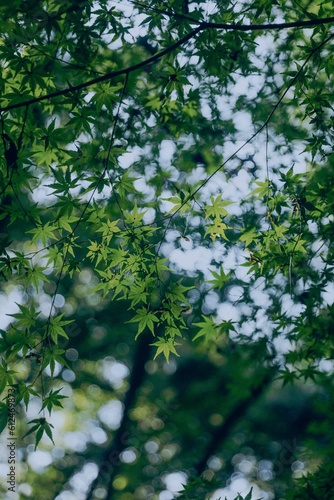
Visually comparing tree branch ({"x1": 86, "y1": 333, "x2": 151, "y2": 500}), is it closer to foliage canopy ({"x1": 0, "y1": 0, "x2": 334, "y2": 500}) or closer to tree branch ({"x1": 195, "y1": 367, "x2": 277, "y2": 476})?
foliage canopy ({"x1": 0, "y1": 0, "x2": 334, "y2": 500})

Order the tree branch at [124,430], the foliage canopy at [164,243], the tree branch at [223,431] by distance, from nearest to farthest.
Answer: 1. the foliage canopy at [164,243]
2. the tree branch at [223,431]
3. the tree branch at [124,430]

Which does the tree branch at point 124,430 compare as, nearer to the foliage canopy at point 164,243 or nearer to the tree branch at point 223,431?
the foliage canopy at point 164,243

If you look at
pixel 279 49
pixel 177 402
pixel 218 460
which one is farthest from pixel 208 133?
pixel 218 460

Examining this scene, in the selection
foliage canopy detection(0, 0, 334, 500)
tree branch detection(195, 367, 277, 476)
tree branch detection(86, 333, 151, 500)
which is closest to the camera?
foliage canopy detection(0, 0, 334, 500)

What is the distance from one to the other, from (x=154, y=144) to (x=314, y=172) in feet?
5.95

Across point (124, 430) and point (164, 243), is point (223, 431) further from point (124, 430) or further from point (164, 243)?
point (164, 243)

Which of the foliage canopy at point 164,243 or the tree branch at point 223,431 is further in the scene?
the tree branch at point 223,431

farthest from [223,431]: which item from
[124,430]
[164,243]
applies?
[164,243]

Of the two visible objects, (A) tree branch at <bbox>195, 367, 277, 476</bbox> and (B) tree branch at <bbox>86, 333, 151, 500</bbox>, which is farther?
(B) tree branch at <bbox>86, 333, 151, 500</bbox>

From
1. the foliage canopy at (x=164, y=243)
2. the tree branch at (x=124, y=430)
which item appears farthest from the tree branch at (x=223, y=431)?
the tree branch at (x=124, y=430)

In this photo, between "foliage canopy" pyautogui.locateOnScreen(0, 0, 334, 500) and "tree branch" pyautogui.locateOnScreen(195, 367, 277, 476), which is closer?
"foliage canopy" pyautogui.locateOnScreen(0, 0, 334, 500)

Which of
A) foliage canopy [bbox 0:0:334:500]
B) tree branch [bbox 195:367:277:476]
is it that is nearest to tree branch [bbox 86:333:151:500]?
foliage canopy [bbox 0:0:334:500]

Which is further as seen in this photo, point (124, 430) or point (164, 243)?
point (124, 430)

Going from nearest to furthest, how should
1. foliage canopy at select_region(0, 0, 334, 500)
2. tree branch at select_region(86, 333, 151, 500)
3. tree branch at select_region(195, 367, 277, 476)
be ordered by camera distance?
foliage canopy at select_region(0, 0, 334, 500) < tree branch at select_region(195, 367, 277, 476) < tree branch at select_region(86, 333, 151, 500)
